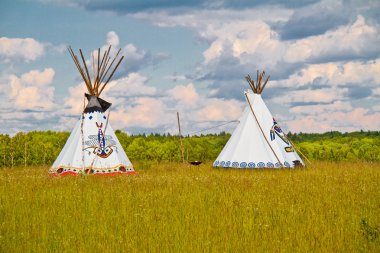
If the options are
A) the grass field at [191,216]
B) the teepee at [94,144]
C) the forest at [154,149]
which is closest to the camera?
the grass field at [191,216]

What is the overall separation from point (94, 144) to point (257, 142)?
6.41 meters

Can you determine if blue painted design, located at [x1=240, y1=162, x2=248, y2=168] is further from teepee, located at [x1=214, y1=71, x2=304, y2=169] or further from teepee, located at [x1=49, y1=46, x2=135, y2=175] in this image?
teepee, located at [x1=49, y1=46, x2=135, y2=175]

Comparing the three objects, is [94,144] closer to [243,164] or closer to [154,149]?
[243,164]

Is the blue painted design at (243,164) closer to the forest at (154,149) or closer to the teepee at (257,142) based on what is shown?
the teepee at (257,142)

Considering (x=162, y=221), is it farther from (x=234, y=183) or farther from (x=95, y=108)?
(x=95, y=108)

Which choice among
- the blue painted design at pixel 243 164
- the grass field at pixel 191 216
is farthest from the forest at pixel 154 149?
the grass field at pixel 191 216

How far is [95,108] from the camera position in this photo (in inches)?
670

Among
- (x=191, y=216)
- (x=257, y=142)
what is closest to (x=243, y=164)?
(x=257, y=142)

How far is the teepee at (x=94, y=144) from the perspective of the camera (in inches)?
648

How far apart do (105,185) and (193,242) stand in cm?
659

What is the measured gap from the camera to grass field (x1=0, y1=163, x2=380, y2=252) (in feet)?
23.0

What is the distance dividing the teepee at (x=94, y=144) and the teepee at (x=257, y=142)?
4.37m

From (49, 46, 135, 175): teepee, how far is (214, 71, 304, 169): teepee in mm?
4374

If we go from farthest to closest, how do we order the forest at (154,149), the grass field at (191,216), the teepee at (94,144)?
1. the forest at (154,149)
2. the teepee at (94,144)
3. the grass field at (191,216)
